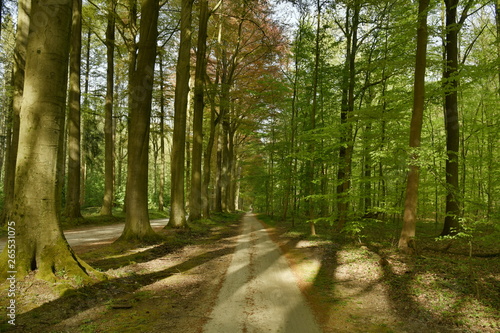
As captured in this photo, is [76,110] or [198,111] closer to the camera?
[76,110]

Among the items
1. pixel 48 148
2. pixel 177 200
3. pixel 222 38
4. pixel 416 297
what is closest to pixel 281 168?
pixel 177 200

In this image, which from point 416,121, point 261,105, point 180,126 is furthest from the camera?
point 261,105

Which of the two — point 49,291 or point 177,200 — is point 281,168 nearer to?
point 177,200

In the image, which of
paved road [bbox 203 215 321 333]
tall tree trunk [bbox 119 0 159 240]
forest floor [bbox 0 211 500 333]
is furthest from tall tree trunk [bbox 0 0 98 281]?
tall tree trunk [bbox 119 0 159 240]

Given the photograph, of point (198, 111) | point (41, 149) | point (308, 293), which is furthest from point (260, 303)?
point (198, 111)

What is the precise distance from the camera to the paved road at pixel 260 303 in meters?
4.23

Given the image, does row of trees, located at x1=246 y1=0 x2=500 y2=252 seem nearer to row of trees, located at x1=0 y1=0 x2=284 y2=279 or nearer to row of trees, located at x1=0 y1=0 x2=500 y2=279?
row of trees, located at x1=0 y1=0 x2=500 y2=279

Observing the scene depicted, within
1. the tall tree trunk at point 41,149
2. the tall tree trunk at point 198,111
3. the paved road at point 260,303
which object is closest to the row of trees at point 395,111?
the paved road at point 260,303

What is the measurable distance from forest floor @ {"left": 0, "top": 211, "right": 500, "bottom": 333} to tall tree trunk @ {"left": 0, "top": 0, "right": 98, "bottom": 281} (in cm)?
41

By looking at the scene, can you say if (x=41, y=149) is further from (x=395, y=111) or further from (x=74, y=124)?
(x=74, y=124)

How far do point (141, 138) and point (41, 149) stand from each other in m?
5.07

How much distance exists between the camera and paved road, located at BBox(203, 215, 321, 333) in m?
4.23

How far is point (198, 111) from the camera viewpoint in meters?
16.1

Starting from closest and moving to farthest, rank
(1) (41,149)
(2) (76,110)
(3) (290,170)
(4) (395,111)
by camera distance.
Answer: (1) (41,149), (4) (395,111), (2) (76,110), (3) (290,170)
